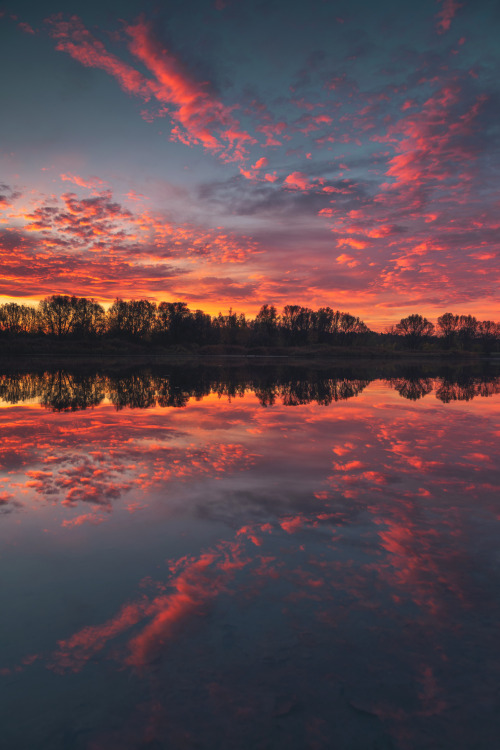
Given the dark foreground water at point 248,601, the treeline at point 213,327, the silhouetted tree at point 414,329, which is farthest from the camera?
the silhouetted tree at point 414,329

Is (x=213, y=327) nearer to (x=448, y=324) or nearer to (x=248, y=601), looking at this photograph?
(x=448, y=324)

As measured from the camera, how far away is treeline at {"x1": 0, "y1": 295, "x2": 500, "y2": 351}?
93.8 m

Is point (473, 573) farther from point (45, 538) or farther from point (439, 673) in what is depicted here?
point (45, 538)

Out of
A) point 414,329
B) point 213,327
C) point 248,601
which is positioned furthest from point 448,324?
point 248,601

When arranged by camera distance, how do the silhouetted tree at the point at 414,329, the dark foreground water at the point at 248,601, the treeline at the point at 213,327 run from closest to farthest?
1. the dark foreground water at the point at 248,601
2. the treeline at the point at 213,327
3. the silhouetted tree at the point at 414,329

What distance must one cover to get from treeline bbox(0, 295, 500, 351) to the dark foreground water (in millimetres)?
90753

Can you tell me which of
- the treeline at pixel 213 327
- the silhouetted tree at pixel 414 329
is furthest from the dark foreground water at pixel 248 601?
the silhouetted tree at pixel 414 329

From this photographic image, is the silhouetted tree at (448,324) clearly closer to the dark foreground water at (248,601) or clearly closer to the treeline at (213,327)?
the treeline at (213,327)

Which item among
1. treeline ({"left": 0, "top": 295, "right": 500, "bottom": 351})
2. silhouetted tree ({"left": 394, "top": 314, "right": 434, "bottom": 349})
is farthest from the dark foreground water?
silhouetted tree ({"left": 394, "top": 314, "right": 434, "bottom": 349})

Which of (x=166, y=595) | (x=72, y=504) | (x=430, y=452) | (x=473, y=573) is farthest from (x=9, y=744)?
(x=430, y=452)

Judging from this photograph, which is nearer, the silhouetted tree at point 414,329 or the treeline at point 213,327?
the treeline at point 213,327

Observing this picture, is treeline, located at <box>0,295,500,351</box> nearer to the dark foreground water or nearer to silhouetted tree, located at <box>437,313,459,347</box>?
silhouetted tree, located at <box>437,313,459,347</box>

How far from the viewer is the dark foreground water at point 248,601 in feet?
8.75

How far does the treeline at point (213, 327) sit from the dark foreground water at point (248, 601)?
298 ft
